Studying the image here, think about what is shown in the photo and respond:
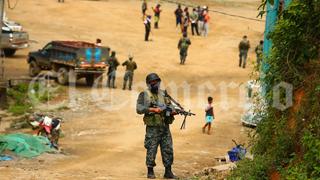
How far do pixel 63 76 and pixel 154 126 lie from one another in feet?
49.8

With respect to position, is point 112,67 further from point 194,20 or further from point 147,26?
point 194,20

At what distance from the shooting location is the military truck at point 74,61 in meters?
26.3

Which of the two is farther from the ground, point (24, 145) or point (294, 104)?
point (294, 104)

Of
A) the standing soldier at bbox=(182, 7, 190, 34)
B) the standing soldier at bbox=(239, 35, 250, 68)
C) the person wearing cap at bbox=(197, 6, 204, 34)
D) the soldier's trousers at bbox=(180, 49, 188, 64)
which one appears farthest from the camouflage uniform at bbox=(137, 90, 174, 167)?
the person wearing cap at bbox=(197, 6, 204, 34)

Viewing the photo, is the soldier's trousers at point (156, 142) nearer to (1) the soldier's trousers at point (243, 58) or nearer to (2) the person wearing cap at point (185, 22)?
(1) the soldier's trousers at point (243, 58)

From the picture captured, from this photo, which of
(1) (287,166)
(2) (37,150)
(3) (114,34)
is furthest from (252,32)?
(1) (287,166)

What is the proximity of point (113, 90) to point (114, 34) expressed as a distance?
13.8m

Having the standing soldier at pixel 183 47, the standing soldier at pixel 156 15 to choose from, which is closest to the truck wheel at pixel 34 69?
the standing soldier at pixel 183 47

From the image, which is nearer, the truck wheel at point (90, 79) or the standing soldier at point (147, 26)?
the truck wheel at point (90, 79)

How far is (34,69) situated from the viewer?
28.0 meters

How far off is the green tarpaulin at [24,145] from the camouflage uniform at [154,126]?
3247 millimetres

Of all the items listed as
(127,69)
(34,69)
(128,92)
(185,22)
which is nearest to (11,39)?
(34,69)

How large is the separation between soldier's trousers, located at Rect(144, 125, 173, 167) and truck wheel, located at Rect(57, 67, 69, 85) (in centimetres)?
1486

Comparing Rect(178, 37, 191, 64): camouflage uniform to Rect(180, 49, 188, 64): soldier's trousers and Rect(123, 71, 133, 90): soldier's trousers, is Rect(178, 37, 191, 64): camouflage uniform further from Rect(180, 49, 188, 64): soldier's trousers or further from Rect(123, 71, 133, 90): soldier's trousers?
Rect(123, 71, 133, 90): soldier's trousers
